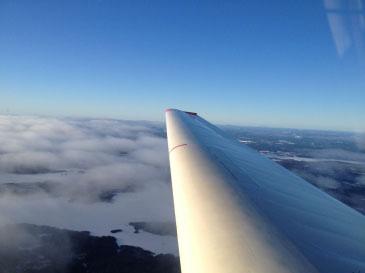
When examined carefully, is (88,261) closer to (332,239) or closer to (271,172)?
(271,172)

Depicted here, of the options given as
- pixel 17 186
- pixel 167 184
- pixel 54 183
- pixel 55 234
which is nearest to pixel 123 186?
pixel 167 184

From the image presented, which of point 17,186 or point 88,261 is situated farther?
point 17,186

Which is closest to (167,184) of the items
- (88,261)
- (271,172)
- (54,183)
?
(54,183)

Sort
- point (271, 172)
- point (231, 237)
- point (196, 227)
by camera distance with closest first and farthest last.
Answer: point (231, 237) < point (196, 227) < point (271, 172)

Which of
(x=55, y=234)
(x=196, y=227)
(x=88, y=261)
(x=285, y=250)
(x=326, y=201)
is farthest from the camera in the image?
(x=55, y=234)

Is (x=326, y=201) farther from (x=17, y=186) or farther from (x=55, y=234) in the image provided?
(x=17, y=186)

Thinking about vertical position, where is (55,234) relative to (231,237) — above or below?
below
